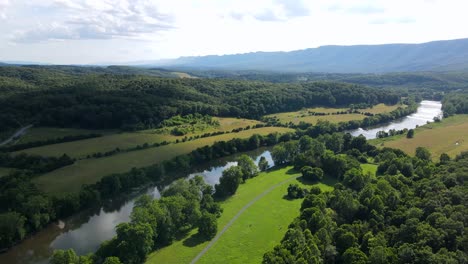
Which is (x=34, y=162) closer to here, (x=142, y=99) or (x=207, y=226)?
(x=207, y=226)

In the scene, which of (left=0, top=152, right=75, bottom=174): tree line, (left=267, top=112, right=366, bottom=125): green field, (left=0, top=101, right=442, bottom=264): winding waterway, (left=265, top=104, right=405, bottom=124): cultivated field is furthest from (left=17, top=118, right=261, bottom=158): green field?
(left=265, top=104, right=405, bottom=124): cultivated field

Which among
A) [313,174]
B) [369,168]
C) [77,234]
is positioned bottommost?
[77,234]

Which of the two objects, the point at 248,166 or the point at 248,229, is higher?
the point at 248,166

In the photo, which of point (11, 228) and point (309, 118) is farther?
point (309, 118)

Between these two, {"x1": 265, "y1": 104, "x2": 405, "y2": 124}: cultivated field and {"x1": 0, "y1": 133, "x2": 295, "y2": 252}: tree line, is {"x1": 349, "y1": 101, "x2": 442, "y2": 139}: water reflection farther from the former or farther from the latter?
{"x1": 0, "y1": 133, "x2": 295, "y2": 252}: tree line

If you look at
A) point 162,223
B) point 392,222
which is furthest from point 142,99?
point 392,222

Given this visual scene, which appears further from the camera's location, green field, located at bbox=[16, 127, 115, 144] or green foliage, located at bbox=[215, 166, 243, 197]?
green field, located at bbox=[16, 127, 115, 144]

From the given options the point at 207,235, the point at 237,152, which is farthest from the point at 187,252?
the point at 237,152
